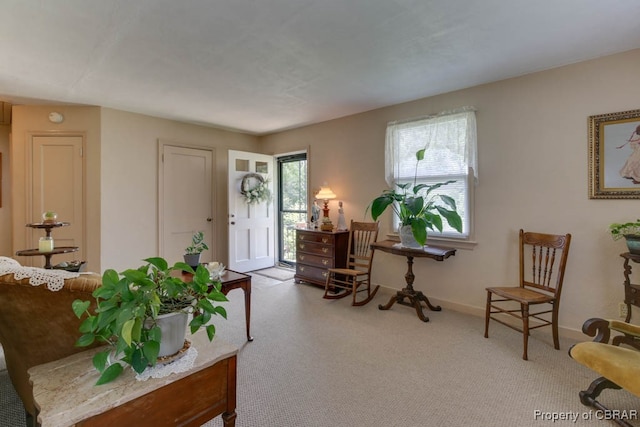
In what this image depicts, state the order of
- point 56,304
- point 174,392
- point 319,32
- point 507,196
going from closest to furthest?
point 174,392 < point 56,304 < point 319,32 < point 507,196

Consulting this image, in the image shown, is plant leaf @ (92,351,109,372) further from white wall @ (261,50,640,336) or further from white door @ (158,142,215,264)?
white door @ (158,142,215,264)

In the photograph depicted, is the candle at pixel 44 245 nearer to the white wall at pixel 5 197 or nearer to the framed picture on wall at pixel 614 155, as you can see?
the white wall at pixel 5 197

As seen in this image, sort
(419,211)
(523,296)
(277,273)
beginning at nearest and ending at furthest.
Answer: (523,296) < (419,211) < (277,273)

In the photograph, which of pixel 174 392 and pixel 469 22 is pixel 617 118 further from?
pixel 174 392

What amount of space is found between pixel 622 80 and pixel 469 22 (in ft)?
5.15

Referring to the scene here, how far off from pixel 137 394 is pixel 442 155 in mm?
3426

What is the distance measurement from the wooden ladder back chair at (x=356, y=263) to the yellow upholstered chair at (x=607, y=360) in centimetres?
215

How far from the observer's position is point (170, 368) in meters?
0.97

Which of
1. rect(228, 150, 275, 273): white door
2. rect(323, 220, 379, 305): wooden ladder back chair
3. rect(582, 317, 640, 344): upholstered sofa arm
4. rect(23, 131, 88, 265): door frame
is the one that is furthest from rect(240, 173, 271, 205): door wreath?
rect(582, 317, 640, 344): upholstered sofa arm

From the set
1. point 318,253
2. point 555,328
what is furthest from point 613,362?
point 318,253

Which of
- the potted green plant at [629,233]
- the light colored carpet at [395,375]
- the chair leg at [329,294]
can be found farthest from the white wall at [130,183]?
the potted green plant at [629,233]

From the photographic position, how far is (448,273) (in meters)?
3.38

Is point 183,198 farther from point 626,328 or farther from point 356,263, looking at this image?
point 626,328

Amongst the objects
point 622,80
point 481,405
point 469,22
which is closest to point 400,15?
point 469,22
